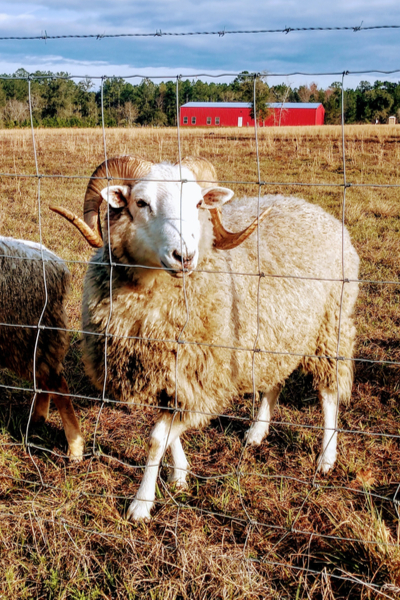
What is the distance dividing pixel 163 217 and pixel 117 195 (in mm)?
364

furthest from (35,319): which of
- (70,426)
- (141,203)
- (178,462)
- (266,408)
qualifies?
(266,408)

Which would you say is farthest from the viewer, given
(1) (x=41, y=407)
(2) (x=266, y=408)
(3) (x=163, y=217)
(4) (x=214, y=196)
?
(2) (x=266, y=408)

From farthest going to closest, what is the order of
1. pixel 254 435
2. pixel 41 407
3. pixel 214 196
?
pixel 41 407, pixel 254 435, pixel 214 196

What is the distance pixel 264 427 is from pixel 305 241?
128 cm

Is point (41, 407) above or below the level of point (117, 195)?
below

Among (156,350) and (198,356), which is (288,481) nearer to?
(198,356)

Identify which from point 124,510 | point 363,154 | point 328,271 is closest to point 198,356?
point 124,510

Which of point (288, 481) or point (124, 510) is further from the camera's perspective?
point (288, 481)

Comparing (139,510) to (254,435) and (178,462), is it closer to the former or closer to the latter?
(178,462)

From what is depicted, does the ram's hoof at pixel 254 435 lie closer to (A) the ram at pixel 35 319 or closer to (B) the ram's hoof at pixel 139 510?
(B) the ram's hoof at pixel 139 510

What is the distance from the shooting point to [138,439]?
3.30 metres

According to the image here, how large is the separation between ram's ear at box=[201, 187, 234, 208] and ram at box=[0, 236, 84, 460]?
1.06m

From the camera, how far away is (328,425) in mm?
3398

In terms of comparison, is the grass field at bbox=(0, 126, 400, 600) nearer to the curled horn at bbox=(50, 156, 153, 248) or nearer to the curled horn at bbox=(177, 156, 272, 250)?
the curled horn at bbox=(177, 156, 272, 250)
